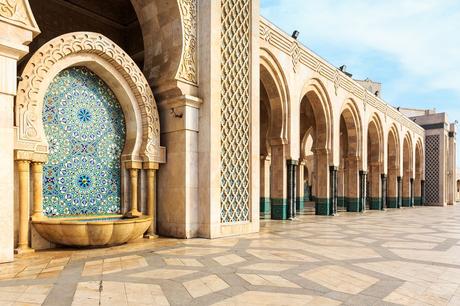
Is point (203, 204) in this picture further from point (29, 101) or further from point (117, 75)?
point (29, 101)

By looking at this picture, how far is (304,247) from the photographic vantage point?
545cm

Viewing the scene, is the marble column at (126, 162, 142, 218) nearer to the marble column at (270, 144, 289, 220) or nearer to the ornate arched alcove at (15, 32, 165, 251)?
the ornate arched alcove at (15, 32, 165, 251)

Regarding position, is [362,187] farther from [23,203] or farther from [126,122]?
[23,203]

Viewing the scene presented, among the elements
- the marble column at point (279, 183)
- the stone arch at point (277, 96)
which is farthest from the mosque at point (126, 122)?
the marble column at point (279, 183)

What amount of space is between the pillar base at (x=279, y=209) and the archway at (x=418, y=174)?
1538 cm

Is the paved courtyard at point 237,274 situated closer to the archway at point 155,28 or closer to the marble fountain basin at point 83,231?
the marble fountain basin at point 83,231

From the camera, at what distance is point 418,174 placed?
22.3 metres

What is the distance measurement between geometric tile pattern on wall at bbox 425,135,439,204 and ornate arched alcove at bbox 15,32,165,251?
21.7 meters

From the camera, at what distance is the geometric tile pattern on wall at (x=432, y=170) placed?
72.9 ft

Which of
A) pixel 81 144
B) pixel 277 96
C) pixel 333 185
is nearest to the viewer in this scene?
pixel 81 144

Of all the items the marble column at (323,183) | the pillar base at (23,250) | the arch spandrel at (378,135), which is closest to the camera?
the pillar base at (23,250)

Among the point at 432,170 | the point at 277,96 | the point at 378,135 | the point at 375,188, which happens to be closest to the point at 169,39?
the point at 277,96

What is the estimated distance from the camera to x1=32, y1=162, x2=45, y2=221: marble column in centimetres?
481

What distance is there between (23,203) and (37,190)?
270 millimetres
